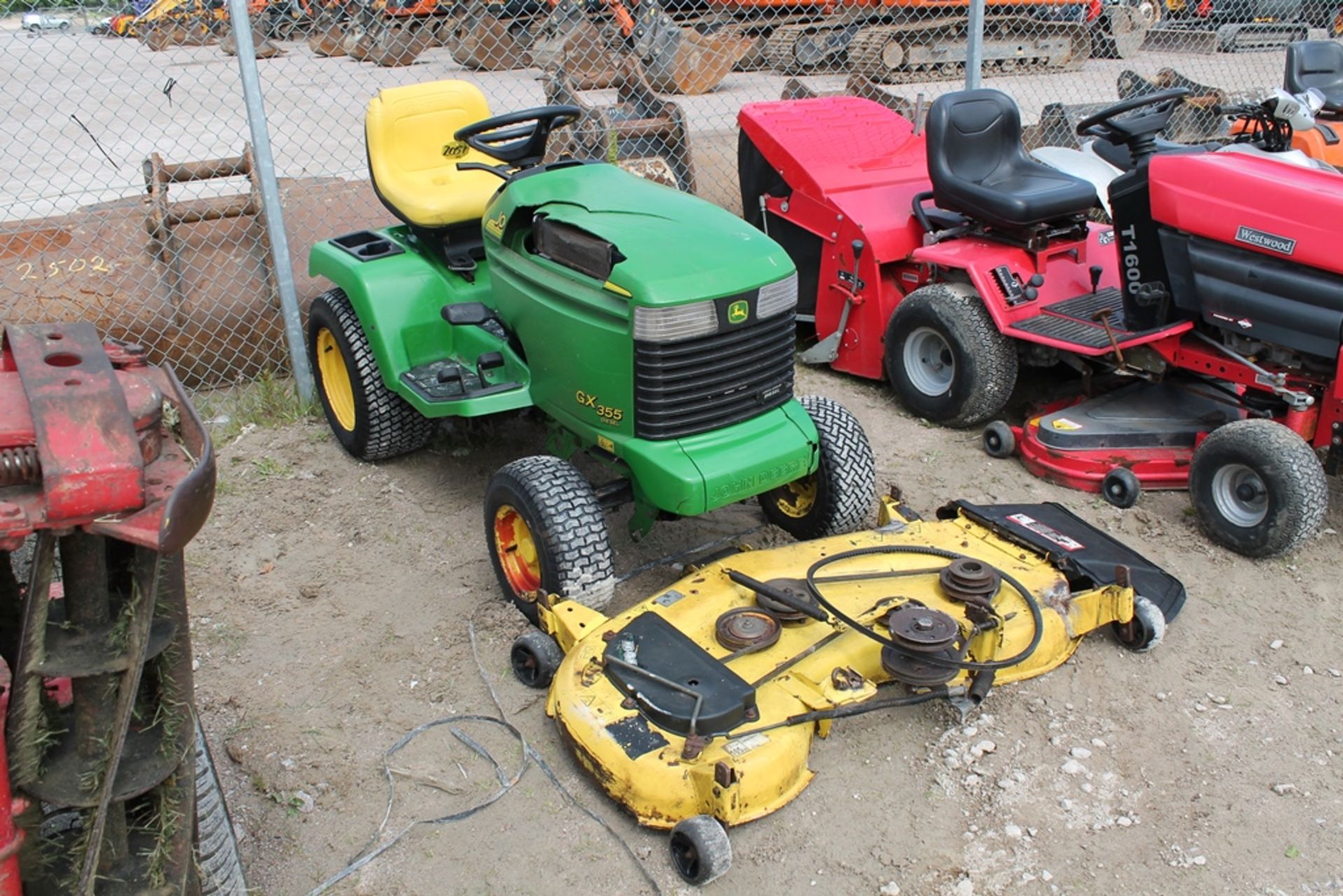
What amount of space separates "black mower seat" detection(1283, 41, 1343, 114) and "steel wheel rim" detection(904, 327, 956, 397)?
114 inches

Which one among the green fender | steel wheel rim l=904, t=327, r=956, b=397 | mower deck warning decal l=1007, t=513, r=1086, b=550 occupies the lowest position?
steel wheel rim l=904, t=327, r=956, b=397

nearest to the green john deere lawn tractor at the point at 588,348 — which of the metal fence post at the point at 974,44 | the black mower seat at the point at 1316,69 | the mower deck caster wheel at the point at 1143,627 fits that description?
the mower deck caster wheel at the point at 1143,627

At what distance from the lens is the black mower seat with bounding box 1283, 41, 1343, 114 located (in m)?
6.30

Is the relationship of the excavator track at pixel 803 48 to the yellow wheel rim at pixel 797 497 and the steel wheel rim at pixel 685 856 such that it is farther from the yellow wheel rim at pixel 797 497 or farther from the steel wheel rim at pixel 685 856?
the steel wheel rim at pixel 685 856

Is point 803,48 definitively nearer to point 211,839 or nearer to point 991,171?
point 991,171

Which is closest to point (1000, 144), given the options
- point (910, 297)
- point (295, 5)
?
point (910, 297)

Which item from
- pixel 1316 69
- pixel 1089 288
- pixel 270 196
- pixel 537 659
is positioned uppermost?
pixel 1316 69

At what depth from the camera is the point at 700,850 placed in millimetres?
2520

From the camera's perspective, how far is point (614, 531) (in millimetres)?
4039

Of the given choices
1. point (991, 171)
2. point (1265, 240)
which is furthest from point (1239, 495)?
point (991, 171)

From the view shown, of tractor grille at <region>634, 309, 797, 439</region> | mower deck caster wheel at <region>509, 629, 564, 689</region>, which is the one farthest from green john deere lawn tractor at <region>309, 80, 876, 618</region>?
mower deck caster wheel at <region>509, 629, 564, 689</region>

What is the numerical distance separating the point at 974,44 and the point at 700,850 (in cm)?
448

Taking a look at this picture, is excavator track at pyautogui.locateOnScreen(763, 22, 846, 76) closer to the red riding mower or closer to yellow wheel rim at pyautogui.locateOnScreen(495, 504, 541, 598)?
the red riding mower

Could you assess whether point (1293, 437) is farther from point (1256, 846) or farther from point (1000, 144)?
point (1000, 144)
